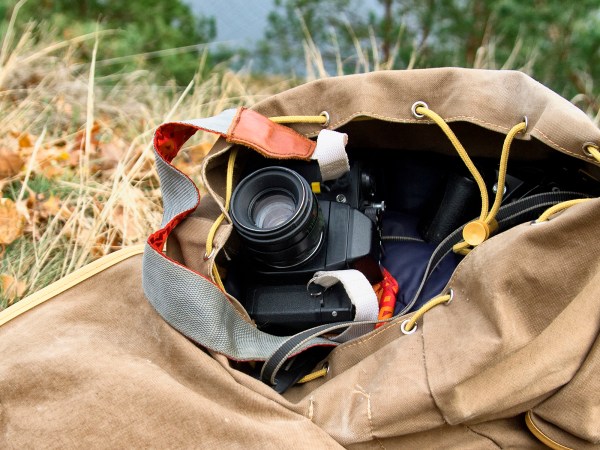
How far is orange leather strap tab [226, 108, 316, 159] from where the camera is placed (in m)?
1.38

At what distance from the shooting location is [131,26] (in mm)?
3092

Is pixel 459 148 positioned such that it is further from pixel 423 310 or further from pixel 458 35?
pixel 458 35

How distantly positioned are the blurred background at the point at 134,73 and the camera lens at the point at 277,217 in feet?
1.94

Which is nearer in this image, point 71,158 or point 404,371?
point 404,371

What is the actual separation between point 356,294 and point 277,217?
Result: 26 cm

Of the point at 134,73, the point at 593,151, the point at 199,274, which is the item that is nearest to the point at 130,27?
the point at 134,73

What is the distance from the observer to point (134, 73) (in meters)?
2.76

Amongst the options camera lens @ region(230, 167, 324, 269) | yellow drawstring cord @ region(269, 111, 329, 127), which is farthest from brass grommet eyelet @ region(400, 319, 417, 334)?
yellow drawstring cord @ region(269, 111, 329, 127)

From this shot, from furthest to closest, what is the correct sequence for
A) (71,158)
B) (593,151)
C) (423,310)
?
(71,158) → (423,310) → (593,151)

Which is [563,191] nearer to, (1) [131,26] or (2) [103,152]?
(2) [103,152]

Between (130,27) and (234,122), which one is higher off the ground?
(234,122)

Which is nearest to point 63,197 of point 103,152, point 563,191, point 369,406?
point 103,152

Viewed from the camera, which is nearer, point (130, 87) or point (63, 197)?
point (63, 197)

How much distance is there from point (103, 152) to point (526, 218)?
1.43m
